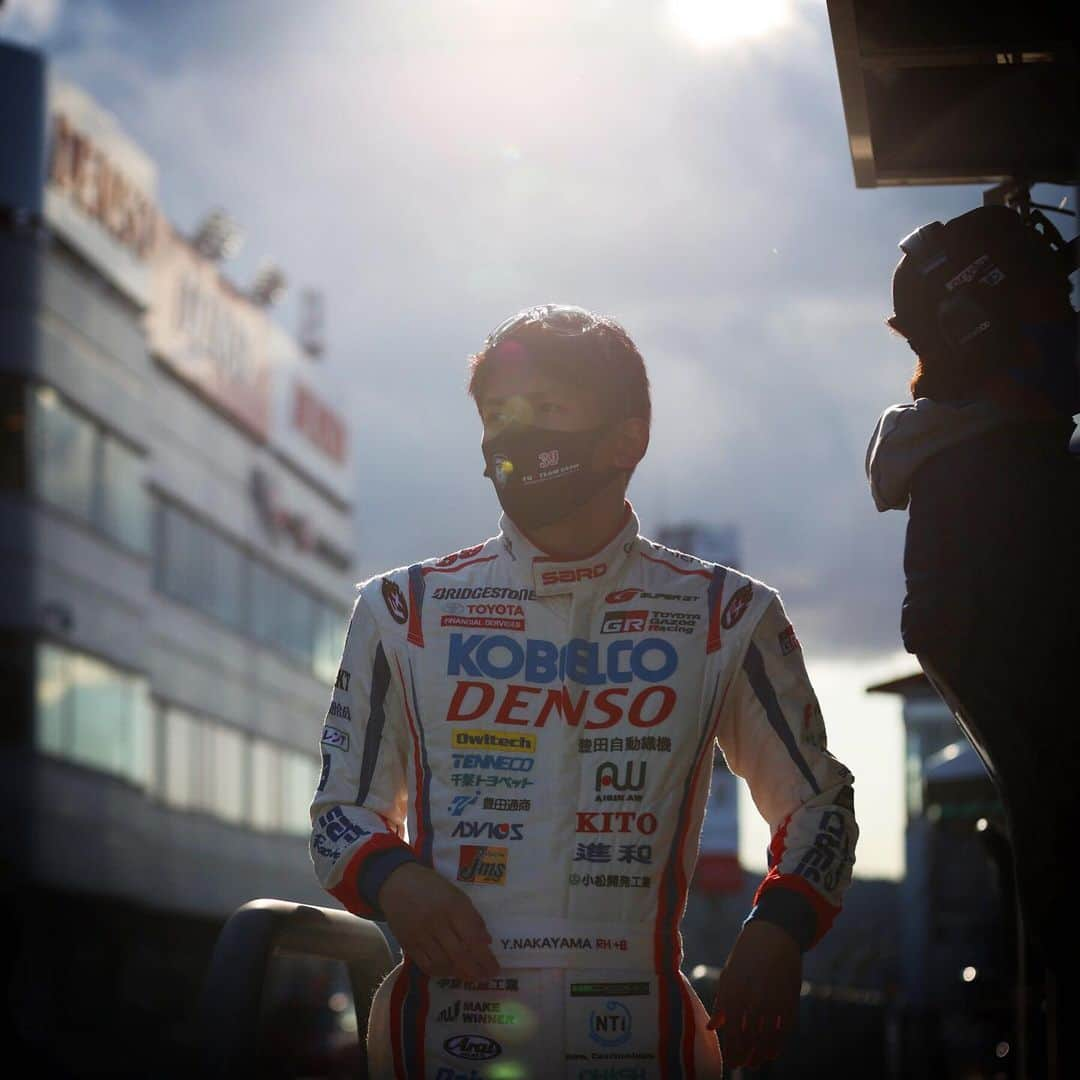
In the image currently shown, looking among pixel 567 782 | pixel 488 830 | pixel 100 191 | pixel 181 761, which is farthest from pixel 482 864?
pixel 181 761

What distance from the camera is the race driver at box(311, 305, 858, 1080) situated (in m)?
2.58

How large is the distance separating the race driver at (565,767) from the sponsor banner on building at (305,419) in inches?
1833

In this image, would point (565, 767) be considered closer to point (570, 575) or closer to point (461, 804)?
point (461, 804)

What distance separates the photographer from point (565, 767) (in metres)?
2.71

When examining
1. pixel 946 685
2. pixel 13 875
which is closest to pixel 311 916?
pixel 946 685

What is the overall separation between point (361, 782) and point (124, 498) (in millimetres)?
35291

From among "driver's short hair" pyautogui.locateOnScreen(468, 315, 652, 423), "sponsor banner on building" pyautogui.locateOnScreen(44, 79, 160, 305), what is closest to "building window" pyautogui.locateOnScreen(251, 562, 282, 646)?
"sponsor banner on building" pyautogui.locateOnScreen(44, 79, 160, 305)

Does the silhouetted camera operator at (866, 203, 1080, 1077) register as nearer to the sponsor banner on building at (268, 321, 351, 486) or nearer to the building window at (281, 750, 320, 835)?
the building window at (281, 750, 320, 835)

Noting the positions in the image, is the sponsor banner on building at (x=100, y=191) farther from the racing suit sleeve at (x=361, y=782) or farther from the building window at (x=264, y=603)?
the racing suit sleeve at (x=361, y=782)

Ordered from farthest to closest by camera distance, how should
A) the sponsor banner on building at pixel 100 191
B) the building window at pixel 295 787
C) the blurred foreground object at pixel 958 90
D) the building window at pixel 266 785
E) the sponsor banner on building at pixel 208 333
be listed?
the building window at pixel 295 787 → the building window at pixel 266 785 → the sponsor banner on building at pixel 208 333 → the sponsor banner on building at pixel 100 191 → the blurred foreground object at pixel 958 90

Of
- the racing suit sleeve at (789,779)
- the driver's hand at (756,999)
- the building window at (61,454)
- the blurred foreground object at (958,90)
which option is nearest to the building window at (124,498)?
the building window at (61,454)

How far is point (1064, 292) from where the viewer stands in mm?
2936

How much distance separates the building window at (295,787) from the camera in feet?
162

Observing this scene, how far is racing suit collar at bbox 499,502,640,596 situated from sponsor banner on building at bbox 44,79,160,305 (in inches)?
1270
